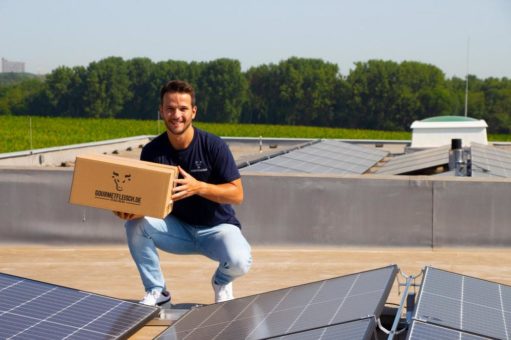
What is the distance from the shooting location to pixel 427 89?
126375 millimetres

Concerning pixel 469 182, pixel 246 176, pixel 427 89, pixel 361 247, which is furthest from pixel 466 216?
pixel 427 89

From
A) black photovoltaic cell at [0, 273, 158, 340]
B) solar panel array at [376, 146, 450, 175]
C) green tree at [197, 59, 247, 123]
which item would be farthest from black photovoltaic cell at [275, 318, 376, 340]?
green tree at [197, 59, 247, 123]

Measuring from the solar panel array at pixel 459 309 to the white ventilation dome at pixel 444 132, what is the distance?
2380cm

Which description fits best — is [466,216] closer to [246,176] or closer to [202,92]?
[246,176]

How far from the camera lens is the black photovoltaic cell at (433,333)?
13.0ft

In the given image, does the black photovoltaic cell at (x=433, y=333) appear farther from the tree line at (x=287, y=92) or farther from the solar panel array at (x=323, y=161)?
the tree line at (x=287, y=92)

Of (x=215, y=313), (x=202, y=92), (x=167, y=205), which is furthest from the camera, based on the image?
(x=202, y=92)

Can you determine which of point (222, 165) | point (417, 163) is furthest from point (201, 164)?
point (417, 163)

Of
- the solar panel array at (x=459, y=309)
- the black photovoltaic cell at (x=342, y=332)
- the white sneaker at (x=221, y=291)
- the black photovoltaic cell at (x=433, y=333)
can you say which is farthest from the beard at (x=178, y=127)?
the black photovoltaic cell at (x=433, y=333)

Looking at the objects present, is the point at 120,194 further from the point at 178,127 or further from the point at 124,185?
the point at 178,127

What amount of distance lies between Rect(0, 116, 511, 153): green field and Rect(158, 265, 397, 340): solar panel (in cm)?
5267

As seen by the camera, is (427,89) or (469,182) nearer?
(469,182)

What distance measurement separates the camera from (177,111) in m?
6.36

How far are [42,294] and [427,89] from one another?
124 meters
